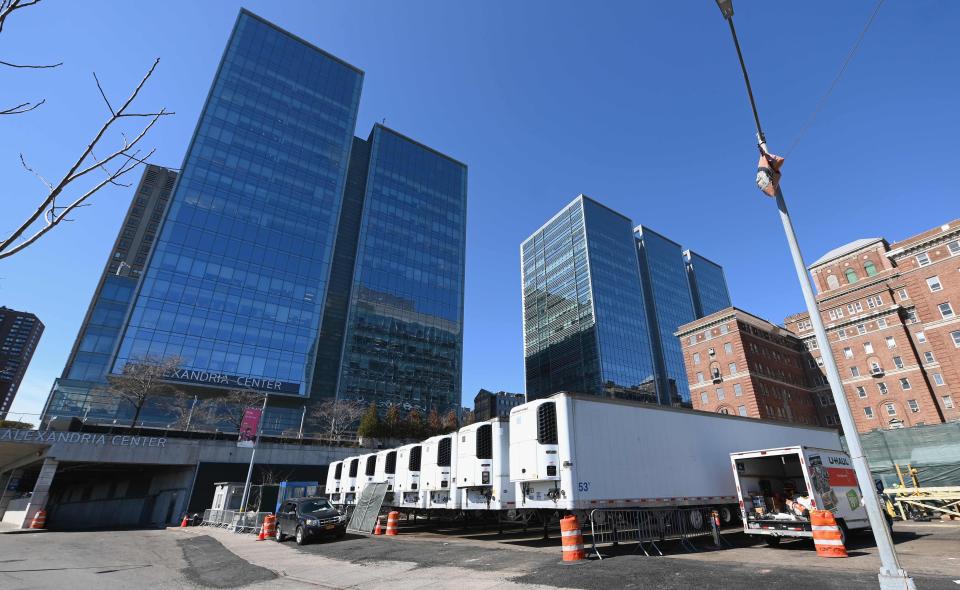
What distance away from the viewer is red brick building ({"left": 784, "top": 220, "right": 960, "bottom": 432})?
46.6 metres

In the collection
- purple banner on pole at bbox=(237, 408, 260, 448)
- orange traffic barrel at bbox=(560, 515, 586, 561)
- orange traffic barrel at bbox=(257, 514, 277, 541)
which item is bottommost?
orange traffic barrel at bbox=(257, 514, 277, 541)

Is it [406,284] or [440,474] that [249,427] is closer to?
[440,474]

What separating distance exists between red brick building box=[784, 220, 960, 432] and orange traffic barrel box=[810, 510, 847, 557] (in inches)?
2142

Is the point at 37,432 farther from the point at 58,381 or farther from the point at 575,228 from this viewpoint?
the point at 575,228

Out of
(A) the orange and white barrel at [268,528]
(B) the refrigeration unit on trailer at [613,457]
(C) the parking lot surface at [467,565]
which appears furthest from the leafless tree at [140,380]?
(B) the refrigeration unit on trailer at [613,457]

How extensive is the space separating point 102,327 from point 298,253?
3200 centimetres

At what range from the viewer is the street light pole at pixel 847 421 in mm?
5398

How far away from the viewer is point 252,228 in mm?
73000

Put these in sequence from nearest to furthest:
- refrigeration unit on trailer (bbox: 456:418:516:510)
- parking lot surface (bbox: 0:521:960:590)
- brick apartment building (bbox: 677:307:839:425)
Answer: parking lot surface (bbox: 0:521:960:590) < refrigeration unit on trailer (bbox: 456:418:516:510) < brick apartment building (bbox: 677:307:839:425)

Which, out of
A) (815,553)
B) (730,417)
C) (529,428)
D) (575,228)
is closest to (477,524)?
(529,428)

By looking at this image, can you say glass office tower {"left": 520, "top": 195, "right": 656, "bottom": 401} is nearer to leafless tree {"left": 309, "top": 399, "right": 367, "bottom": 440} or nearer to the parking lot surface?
leafless tree {"left": 309, "top": 399, "right": 367, "bottom": 440}

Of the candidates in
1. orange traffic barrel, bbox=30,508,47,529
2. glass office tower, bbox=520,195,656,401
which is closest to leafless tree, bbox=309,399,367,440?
orange traffic barrel, bbox=30,508,47,529

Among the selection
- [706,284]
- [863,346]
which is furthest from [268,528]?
[706,284]

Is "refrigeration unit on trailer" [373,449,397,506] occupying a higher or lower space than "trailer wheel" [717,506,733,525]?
higher
